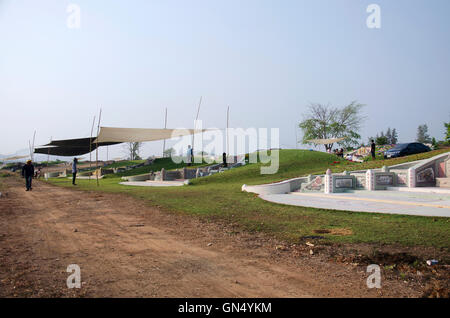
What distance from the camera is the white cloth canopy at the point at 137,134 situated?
22.8m

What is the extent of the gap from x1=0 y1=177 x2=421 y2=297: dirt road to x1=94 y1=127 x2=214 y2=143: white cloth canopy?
1626cm

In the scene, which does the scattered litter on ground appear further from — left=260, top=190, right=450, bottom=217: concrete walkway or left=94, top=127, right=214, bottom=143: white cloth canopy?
left=94, top=127, right=214, bottom=143: white cloth canopy

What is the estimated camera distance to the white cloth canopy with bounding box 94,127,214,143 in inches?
898

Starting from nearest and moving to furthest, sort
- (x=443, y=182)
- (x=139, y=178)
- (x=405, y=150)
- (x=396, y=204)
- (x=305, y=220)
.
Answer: (x=305, y=220) < (x=396, y=204) < (x=443, y=182) < (x=405, y=150) < (x=139, y=178)

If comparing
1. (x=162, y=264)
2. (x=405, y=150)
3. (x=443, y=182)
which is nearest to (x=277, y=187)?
(x=443, y=182)

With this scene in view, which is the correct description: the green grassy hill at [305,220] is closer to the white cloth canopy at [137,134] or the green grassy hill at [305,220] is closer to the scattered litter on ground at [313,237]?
the scattered litter on ground at [313,237]

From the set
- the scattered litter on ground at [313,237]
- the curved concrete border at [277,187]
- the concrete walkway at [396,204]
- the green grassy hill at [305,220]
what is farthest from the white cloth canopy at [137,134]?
the scattered litter on ground at [313,237]

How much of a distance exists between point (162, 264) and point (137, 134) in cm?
2090

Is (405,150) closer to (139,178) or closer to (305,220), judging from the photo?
(305,220)

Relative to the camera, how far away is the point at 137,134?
948 inches

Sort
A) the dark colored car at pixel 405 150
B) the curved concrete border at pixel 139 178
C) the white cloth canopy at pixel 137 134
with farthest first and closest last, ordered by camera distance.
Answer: the curved concrete border at pixel 139 178 → the white cloth canopy at pixel 137 134 → the dark colored car at pixel 405 150

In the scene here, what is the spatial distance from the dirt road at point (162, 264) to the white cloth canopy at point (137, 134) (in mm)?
16261
